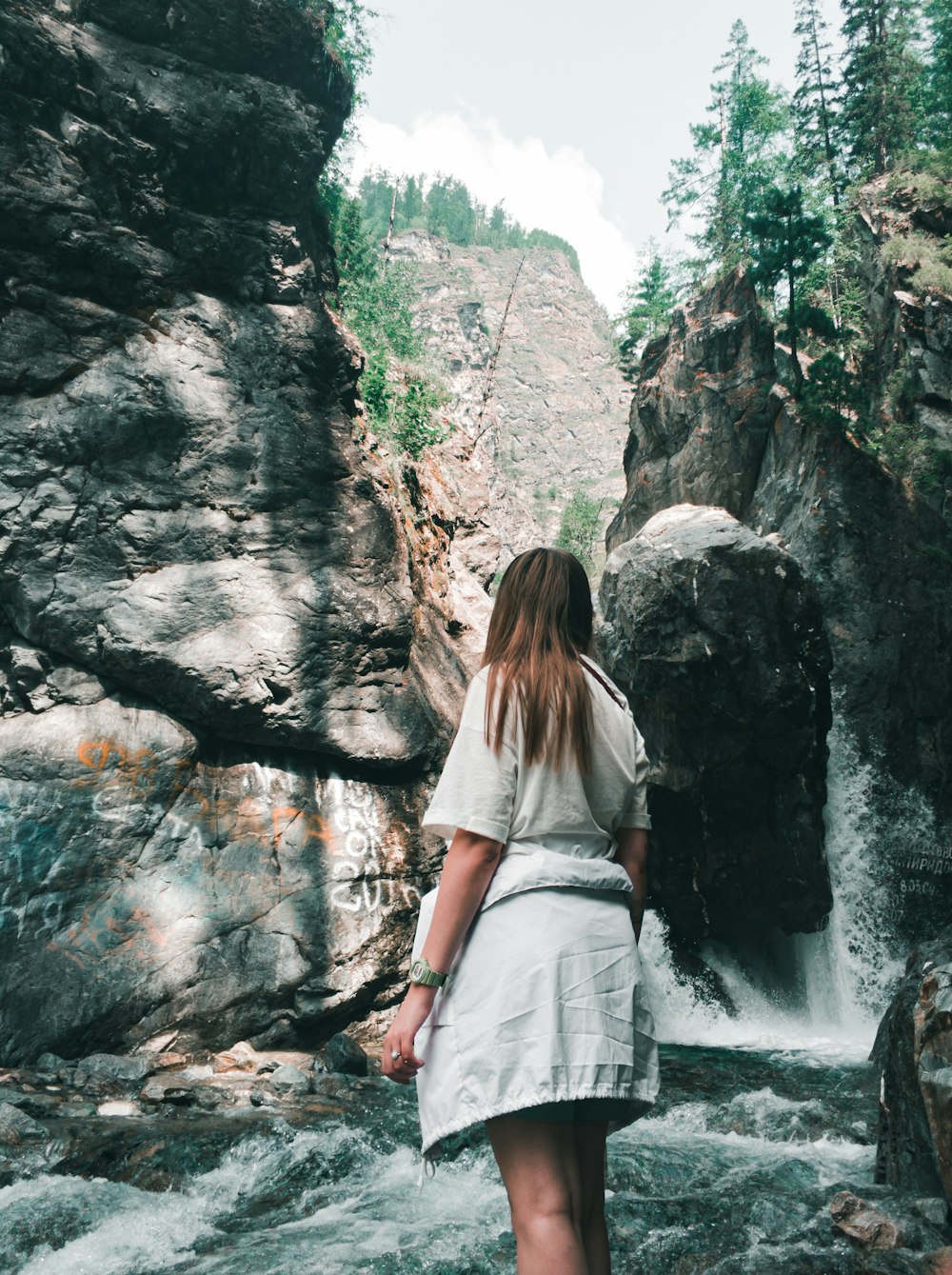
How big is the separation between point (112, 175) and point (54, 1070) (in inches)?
388

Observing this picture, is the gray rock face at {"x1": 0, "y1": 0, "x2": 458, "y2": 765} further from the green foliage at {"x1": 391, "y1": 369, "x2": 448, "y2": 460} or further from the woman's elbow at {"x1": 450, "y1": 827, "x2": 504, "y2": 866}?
the woman's elbow at {"x1": 450, "y1": 827, "x2": 504, "y2": 866}

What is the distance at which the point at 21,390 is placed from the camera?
9180 millimetres

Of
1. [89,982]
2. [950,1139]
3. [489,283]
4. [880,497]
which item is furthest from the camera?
[489,283]

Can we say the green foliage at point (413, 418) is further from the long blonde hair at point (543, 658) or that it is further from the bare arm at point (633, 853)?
the bare arm at point (633, 853)

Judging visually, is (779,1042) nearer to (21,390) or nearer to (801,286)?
(21,390)

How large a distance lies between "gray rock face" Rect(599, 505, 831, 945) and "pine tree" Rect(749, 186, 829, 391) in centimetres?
896

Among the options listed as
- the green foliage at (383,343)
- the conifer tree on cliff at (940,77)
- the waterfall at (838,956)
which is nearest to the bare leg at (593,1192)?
the waterfall at (838,956)

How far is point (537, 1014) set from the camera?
1.66 meters

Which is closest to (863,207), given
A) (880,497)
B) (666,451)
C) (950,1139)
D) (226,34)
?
(666,451)

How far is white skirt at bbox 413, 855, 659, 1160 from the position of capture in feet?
5.37

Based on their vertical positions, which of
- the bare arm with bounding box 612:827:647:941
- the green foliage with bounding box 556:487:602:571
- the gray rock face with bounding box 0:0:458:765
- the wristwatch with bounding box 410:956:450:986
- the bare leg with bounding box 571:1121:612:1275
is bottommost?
the bare leg with bounding box 571:1121:612:1275

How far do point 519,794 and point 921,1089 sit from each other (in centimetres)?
361

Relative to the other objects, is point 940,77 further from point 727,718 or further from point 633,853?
point 633,853

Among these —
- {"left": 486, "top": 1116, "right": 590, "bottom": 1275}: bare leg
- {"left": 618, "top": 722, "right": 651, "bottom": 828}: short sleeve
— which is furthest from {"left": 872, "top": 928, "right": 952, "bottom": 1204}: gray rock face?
{"left": 486, "top": 1116, "right": 590, "bottom": 1275}: bare leg
